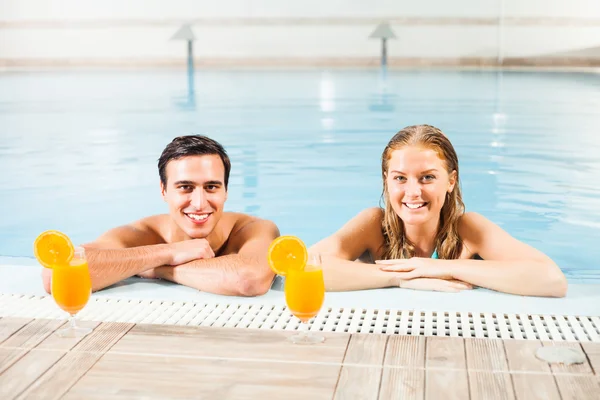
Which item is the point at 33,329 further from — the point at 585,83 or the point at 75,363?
the point at 585,83

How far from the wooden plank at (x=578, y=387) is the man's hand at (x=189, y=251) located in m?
1.75

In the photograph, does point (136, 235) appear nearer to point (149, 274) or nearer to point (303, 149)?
point (149, 274)

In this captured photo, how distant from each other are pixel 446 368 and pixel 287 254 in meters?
0.53

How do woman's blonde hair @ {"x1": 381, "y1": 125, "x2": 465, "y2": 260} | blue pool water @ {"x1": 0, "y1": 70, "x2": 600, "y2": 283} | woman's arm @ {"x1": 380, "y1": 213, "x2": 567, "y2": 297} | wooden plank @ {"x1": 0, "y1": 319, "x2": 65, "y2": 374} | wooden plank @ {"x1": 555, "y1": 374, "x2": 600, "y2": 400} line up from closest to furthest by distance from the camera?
wooden plank @ {"x1": 555, "y1": 374, "x2": 600, "y2": 400}
wooden plank @ {"x1": 0, "y1": 319, "x2": 65, "y2": 374}
woman's arm @ {"x1": 380, "y1": 213, "x2": 567, "y2": 297}
woman's blonde hair @ {"x1": 381, "y1": 125, "x2": 465, "y2": 260}
blue pool water @ {"x1": 0, "y1": 70, "x2": 600, "y2": 283}

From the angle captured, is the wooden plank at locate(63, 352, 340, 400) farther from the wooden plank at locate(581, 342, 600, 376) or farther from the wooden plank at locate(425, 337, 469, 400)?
the wooden plank at locate(581, 342, 600, 376)

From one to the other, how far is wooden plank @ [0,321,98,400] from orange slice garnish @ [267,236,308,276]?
48cm

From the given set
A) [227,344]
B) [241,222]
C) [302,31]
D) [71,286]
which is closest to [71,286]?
[71,286]

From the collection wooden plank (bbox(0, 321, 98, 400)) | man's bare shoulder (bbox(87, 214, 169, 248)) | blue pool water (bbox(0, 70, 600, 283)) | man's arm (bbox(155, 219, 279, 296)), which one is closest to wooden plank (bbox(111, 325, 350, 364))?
wooden plank (bbox(0, 321, 98, 400))

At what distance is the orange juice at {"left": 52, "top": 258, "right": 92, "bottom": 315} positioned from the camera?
1.96m

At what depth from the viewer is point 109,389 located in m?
1.55

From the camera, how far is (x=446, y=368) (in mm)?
1627

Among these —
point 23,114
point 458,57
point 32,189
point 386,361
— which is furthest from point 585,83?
point 386,361

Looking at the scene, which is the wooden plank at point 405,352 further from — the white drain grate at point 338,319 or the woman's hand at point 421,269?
the woman's hand at point 421,269

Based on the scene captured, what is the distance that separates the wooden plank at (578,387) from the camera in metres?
1.49
